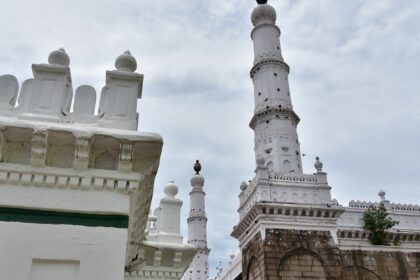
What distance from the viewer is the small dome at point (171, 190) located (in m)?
9.38

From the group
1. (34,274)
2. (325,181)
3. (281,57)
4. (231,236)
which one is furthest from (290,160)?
(34,274)

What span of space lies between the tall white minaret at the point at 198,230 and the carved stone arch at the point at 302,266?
20.0m

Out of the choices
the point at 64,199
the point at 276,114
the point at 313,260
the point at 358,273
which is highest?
the point at 276,114

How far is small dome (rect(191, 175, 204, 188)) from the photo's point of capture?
39969mm

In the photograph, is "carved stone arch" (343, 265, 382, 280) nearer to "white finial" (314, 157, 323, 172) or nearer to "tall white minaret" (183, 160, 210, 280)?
"white finial" (314, 157, 323, 172)

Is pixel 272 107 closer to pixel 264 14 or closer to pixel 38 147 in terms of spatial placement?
pixel 264 14

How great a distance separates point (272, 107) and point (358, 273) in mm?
10856

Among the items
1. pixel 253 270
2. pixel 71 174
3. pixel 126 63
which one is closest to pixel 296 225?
pixel 253 270

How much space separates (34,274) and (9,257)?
1.03 feet

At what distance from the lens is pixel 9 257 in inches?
170

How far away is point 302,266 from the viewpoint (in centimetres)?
2023

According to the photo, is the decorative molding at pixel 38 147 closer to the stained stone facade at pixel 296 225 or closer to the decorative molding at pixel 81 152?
the decorative molding at pixel 81 152

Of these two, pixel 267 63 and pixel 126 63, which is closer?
pixel 126 63

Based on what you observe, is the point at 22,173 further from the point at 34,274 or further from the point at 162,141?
the point at 162,141
